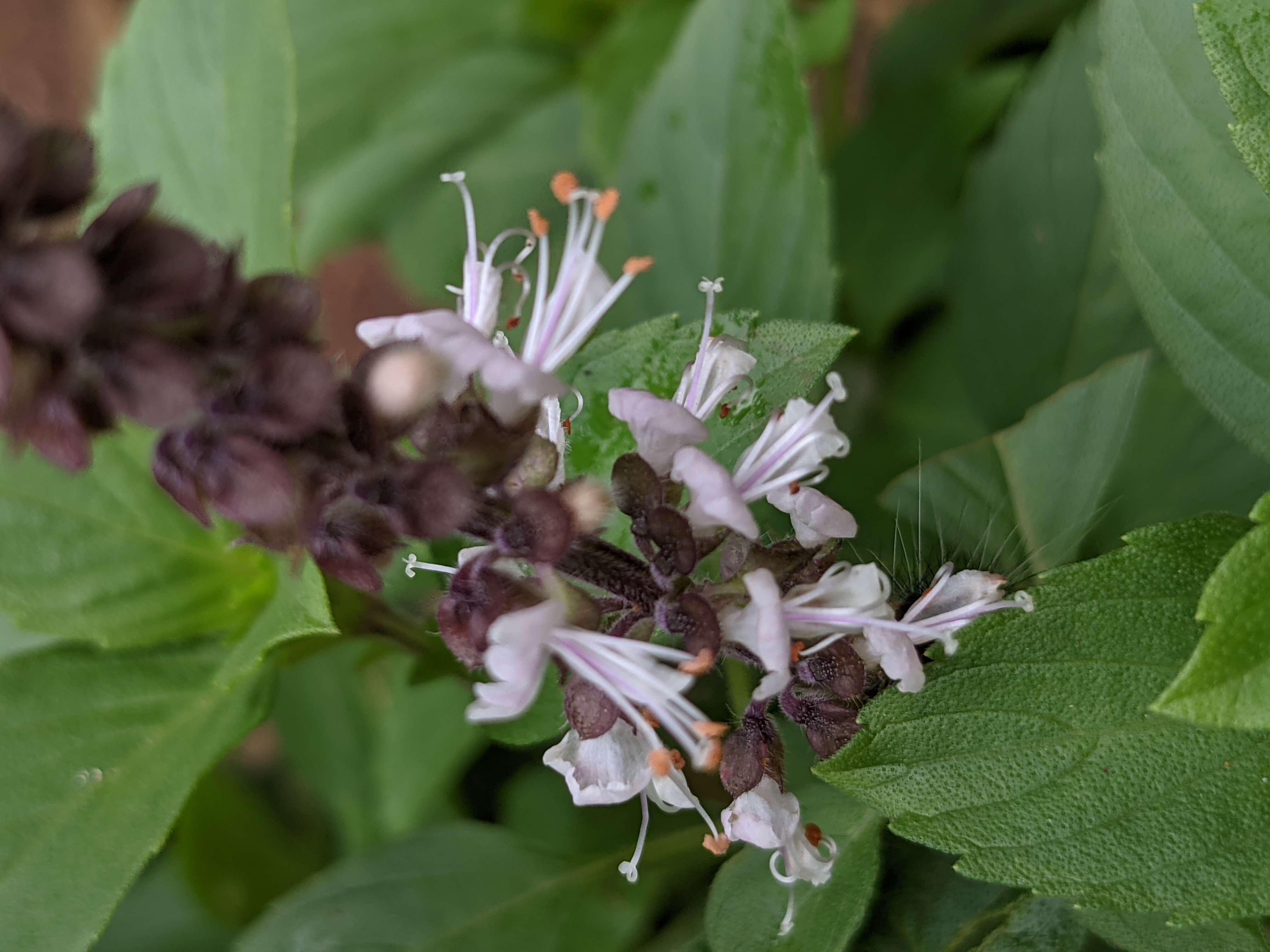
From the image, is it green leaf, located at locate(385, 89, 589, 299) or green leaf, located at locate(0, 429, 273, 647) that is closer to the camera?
green leaf, located at locate(0, 429, 273, 647)

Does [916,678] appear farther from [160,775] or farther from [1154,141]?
[160,775]

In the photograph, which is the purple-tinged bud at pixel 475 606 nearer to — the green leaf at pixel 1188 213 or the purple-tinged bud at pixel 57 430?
the purple-tinged bud at pixel 57 430

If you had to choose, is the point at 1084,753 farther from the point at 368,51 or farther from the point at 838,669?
the point at 368,51

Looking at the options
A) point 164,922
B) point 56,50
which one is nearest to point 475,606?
point 164,922

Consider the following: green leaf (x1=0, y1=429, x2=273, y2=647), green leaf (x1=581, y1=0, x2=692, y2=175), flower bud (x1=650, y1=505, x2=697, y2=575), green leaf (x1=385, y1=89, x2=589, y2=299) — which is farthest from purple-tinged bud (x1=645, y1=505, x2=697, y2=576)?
green leaf (x1=385, y1=89, x2=589, y2=299)

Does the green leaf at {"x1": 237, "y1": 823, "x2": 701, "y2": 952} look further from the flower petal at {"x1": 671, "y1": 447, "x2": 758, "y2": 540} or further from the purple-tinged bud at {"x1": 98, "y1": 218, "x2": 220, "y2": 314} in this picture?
the purple-tinged bud at {"x1": 98, "y1": 218, "x2": 220, "y2": 314}

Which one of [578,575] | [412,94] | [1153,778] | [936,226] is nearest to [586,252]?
[578,575]

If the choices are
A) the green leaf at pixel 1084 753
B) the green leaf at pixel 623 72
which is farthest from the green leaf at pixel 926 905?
the green leaf at pixel 623 72
